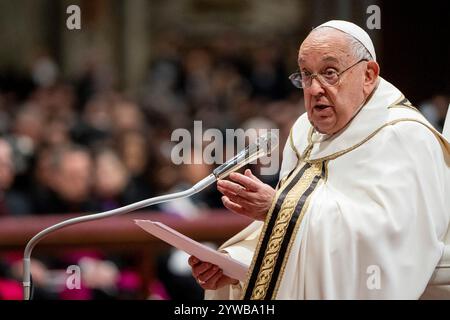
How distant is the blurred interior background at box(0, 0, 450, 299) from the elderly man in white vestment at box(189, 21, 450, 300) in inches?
60.5

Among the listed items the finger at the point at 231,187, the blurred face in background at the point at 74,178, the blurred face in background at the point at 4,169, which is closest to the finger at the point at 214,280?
the finger at the point at 231,187

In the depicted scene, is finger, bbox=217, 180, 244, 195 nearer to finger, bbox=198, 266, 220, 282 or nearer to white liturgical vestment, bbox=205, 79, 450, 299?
white liturgical vestment, bbox=205, 79, 450, 299

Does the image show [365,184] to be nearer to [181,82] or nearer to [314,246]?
[314,246]

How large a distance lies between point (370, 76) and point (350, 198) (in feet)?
1.26

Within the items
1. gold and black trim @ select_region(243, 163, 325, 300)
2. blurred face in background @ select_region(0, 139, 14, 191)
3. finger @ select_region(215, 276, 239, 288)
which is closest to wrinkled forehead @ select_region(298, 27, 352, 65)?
gold and black trim @ select_region(243, 163, 325, 300)

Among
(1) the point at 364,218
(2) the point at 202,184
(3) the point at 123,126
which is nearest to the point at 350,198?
(1) the point at 364,218

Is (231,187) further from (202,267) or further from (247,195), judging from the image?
(202,267)

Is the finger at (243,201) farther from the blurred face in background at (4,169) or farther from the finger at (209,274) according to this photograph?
the blurred face in background at (4,169)

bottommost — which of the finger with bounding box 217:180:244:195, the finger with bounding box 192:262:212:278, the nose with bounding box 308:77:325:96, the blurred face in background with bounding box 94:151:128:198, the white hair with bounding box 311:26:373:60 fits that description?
the blurred face in background with bounding box 94:151:128:198

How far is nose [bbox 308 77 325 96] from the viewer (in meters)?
3.96

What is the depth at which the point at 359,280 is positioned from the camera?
12.8ft

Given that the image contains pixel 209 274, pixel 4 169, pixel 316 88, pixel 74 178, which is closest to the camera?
pixel 316 88

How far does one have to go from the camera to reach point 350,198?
157 inches
